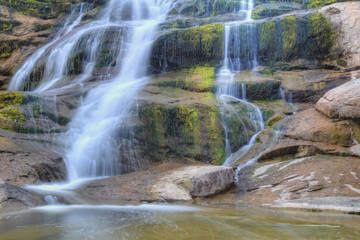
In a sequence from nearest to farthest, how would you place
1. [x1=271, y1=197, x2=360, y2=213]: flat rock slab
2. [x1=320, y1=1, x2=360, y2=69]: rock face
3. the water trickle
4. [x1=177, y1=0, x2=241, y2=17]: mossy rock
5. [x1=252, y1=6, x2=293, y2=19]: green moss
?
[x1=271, y1=197, x2=360, y2=213]: flat rock slab < the water trickle < [x1=320, y1=1, x2=360, y2=69]: rock face < [x1=252, y1=6, x2=293, y2=19]: green moss < [x1=177, y1=0, x2=241, y2=17]: mossy rock

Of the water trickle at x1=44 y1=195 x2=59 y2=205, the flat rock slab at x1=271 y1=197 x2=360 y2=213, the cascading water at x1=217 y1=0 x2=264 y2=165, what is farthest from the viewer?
the cascading water at x1=217 y1=0 x2=264 y2=165

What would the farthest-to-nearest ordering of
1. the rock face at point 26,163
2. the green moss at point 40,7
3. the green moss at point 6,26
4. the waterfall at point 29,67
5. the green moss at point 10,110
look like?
the green moss at point 40,7 < the green moss at point 6,26 < the waterfall at point 29,67 < the green moss at point 10,110 < the rock face at point 26,163

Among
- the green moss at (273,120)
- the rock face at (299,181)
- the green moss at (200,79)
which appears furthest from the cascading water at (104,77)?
the green moss at (273,120)

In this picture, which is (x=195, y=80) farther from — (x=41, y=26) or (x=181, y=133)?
(x=41, y=26)

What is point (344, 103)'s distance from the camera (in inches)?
295

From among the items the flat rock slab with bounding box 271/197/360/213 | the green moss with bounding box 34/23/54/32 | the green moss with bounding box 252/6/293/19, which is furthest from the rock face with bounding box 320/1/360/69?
the green moss with bounding box 34/23/54/32

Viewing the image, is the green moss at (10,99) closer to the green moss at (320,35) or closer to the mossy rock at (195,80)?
the mossy rock at (195,80)

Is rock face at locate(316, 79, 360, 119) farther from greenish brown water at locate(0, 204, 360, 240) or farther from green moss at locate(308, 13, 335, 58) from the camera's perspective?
green moss at locate(308, 13, 335, 58)

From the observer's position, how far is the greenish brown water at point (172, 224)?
343 cm

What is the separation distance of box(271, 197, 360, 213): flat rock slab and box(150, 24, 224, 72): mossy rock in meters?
8.85

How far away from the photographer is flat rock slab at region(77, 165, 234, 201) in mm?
6340

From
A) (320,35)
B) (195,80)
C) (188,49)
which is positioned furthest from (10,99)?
(320,35)

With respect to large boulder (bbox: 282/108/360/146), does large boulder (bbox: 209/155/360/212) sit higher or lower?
lower

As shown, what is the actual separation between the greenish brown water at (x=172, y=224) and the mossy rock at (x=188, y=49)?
30.6ft
